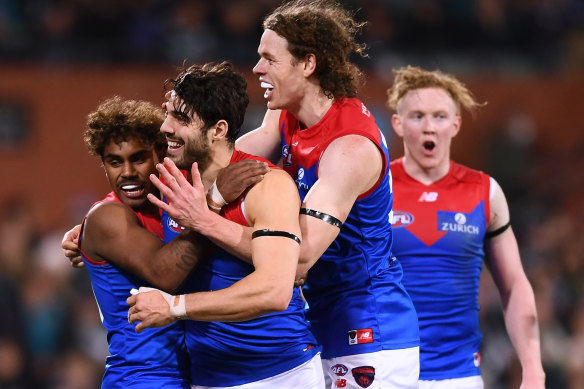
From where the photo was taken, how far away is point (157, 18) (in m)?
10.9

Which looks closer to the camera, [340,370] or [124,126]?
[124,126]

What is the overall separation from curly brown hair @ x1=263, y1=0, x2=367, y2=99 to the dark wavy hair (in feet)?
1.60

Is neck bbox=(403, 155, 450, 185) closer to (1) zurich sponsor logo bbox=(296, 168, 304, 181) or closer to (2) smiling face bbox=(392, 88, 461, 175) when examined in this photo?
(2) smiling face bbox=(392, 88, 461, 175)

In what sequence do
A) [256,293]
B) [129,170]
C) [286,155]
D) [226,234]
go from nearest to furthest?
[256,293] → [226,234] → [129,170] → [286,155]

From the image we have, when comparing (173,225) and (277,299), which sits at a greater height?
(173,225)

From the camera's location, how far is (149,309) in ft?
11.7

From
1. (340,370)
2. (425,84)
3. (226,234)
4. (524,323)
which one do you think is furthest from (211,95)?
(524,323)

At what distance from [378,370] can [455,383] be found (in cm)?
96

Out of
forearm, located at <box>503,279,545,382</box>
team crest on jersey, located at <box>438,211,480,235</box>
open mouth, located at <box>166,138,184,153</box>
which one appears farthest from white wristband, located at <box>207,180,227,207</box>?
forearm, located at <box>503,279,545,382</box>

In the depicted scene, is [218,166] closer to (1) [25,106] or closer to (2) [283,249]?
(2) [283,249]

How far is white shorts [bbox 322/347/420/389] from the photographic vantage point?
418cm

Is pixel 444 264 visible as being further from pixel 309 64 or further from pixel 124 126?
pixel 124 126

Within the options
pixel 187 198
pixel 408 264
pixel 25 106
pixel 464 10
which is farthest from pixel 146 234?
pixel 464 10

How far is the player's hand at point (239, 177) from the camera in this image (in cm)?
370
